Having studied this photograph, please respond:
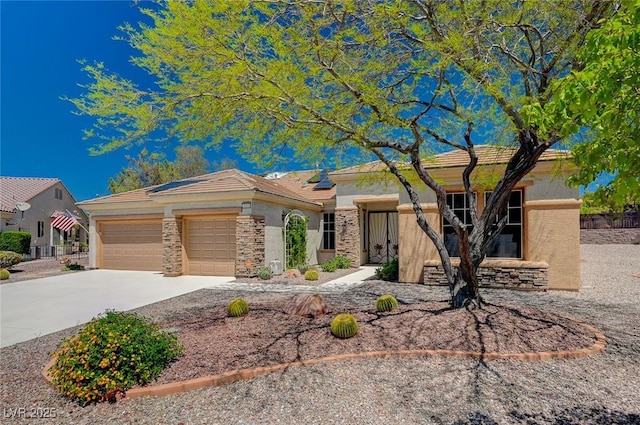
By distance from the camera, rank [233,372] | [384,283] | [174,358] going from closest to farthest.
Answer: [233,372] → [174,358] → [384,283]

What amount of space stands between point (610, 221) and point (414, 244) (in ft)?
72.5

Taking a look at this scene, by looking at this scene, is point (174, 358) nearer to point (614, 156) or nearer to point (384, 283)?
point (614, 156)

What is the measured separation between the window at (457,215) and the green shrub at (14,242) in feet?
89.6

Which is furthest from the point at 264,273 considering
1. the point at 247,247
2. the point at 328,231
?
the point at 328,231

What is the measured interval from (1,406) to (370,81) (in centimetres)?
683

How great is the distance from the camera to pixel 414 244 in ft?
38.3

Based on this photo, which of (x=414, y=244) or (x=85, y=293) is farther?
(x=414, y=244)

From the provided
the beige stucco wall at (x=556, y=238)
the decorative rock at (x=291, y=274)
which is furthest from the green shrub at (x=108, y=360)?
the beige stucco wall at (x=556, y=238)

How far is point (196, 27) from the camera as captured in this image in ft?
17.9

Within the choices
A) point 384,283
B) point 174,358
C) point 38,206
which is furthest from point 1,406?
point 38,206

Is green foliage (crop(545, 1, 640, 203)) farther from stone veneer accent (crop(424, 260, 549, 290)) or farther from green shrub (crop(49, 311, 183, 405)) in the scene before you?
stone veneer accent (crop(424, 260, 549, 290))

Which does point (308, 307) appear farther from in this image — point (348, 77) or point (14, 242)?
point (14, 242)

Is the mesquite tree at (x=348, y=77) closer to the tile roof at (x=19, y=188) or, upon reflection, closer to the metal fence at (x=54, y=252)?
the metal fence at (x=54, y=252)

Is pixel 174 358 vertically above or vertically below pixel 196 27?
below
